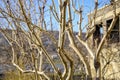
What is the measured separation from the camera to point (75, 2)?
4484 millimetres

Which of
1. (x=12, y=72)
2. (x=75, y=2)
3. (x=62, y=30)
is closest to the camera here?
(x=62, y=30)

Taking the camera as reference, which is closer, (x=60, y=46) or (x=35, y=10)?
(x=60, y=46)

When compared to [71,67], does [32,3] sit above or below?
above

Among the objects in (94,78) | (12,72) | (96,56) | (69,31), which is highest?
(69,31)

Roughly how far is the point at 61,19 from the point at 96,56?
24.5 inches

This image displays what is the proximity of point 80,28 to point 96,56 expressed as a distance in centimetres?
64

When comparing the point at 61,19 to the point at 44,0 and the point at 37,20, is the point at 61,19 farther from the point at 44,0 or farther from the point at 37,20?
the point at 37,20

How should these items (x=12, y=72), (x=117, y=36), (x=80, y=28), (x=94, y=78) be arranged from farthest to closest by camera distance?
(x=117, y=36) → (x=12, y=72) → (x=80, y=28) → (x=94, y=78)

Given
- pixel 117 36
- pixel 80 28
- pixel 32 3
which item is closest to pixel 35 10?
pixel 32 3

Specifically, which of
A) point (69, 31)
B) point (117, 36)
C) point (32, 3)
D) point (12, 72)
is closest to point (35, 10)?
point (32, 3)

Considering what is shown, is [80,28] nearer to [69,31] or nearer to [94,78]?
[69,31]

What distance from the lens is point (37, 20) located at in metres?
6.42

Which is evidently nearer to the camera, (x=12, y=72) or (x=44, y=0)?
(x=44, y=0)

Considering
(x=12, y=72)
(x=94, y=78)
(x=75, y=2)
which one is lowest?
(x=12, y=72)
